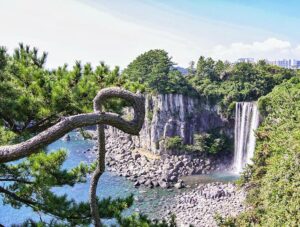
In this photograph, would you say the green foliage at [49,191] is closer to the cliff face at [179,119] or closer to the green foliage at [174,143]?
the green foliage at [174,143]

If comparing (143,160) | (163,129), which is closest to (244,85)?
(163,129)

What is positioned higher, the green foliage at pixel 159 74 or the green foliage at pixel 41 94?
the green foliage at pixel 159 74

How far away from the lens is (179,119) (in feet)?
127

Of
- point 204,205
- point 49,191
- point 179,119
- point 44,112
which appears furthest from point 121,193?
point 44,112

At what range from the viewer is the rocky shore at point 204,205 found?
2308 centimetres

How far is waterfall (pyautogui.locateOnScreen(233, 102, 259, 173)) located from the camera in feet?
111

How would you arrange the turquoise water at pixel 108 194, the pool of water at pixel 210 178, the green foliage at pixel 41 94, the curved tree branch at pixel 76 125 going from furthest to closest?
1. the pool of water at pixel 210 178
2. the turquoise water at pixel 108 194
3. the green foliage at pixel 41 94
4. the curved tree branch at pixel 76 125

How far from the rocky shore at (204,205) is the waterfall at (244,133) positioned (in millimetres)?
6294

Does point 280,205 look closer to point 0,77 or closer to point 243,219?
point 243,219

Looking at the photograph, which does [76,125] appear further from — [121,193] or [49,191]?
[121,193]

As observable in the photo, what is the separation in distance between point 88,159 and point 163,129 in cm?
802

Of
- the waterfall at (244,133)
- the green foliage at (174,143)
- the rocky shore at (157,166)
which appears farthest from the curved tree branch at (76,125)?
the green foliage at (174,143)

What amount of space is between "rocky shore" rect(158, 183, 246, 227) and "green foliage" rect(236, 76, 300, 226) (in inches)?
139

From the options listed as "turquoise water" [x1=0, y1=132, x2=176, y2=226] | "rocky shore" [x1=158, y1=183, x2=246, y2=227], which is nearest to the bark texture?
"turquoise water" [x1=0, y1=132, x2=176, y2=226]
